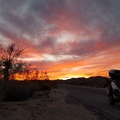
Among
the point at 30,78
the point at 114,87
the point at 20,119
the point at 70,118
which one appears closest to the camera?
the point at 20,119

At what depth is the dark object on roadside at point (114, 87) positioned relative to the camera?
821 inches

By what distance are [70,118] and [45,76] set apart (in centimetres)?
3723

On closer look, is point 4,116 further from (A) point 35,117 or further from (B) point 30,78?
(B) point 30,78

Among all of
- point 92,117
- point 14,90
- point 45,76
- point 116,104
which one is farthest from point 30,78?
point 92,117

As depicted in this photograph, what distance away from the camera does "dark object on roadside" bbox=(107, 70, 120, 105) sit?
821 inches

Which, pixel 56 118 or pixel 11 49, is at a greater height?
pixel 11 49

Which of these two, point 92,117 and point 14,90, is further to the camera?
point 14,90

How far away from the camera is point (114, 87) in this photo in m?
21.3

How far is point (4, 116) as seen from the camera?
14.5 metres

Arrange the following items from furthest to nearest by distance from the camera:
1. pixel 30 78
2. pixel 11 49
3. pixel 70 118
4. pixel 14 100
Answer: pixel 11 49, pixel 30 78, pixel 14 100, pixel 70 118

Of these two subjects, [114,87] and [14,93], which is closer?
[114,87]

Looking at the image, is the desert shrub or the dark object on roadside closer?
the dark object on roadside

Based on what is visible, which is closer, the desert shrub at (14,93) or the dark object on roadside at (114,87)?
the dark object on roadside at (114,87)

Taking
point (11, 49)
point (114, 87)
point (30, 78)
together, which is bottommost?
point (114, 87)
